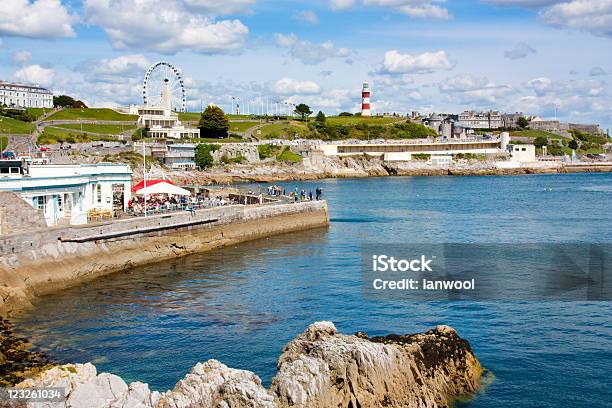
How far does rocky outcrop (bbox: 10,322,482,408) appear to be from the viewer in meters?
13.5

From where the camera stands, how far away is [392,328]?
912 inches

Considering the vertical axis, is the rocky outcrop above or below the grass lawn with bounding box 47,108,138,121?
below

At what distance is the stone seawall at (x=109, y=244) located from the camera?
27.2 meters

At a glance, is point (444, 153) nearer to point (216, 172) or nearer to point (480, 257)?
point (216, 172)

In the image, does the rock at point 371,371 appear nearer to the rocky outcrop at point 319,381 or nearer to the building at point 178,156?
the rocky outcrop at point 319,381

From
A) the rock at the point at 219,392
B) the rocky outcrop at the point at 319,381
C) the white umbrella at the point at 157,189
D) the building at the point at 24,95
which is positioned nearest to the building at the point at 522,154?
the building at the point at 24,95

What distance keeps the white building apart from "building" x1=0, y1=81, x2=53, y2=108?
139ft

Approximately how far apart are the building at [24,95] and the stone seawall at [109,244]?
12656 cm

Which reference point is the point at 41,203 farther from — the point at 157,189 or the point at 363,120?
the point at 363,120

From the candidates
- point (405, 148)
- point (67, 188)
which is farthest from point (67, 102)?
point (67, 188)

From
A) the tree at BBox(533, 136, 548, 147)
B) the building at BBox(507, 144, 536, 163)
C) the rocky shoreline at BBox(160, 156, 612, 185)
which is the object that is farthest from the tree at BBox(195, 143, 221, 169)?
the tree at BBox(533, 136, 548, 147)

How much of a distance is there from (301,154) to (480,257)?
8898cm

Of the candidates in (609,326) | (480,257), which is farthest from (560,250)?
(609,326)

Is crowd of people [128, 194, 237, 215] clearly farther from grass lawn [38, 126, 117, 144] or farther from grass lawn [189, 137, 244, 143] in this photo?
Result: grass lawn [189, 137, 244, 143]
